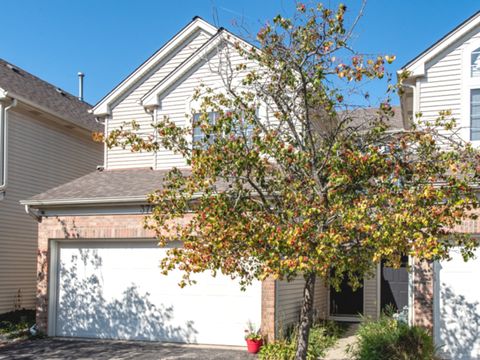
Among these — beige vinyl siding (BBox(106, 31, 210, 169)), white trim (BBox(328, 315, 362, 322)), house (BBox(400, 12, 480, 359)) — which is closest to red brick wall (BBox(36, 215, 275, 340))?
beige vinyl siding (BBox(106, 31, 210, 169))

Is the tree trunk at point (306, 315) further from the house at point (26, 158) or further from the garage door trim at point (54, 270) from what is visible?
the house at point (26, 158)

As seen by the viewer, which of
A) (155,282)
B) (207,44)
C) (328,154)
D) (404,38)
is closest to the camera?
(328,154)

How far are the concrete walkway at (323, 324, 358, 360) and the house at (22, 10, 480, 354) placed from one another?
1.20 metres

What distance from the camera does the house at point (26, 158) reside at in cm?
1614

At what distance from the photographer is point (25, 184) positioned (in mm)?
17000

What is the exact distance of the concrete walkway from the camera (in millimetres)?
11320

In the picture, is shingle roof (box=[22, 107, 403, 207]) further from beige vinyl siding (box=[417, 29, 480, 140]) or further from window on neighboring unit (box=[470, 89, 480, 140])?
window on neighboring unit (box=[470, 89, 480, 140])

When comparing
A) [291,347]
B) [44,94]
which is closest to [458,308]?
[291,347]

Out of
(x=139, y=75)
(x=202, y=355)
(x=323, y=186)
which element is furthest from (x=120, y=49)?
(x=323, y=186)

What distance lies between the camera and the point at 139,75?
17.1 metres

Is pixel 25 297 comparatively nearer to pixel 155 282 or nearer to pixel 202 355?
pixel 155 282

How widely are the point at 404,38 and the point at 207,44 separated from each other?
6.50 meters

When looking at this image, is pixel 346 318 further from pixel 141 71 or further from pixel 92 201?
pixel 141 71

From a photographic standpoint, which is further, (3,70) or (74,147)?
(74,147)
